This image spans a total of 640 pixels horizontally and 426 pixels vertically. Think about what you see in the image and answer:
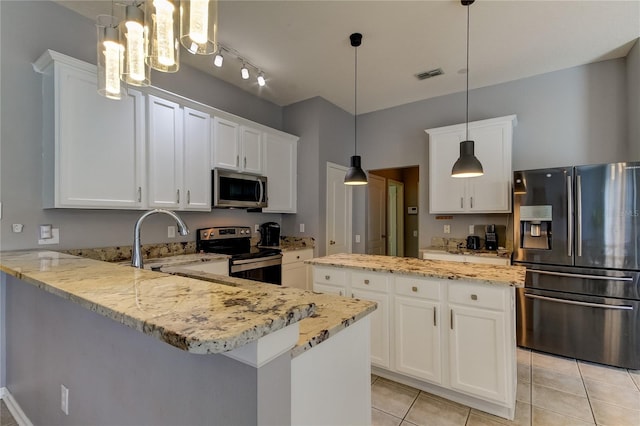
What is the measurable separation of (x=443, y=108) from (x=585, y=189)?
204 centimetres

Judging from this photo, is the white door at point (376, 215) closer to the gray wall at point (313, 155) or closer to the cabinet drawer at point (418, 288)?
the gray wall at point (313, 155)

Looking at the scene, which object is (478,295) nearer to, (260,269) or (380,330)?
(380,330)

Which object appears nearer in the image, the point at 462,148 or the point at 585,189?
the point at 462,148

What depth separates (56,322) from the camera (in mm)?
1514

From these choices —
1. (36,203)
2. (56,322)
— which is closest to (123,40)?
(56,322)

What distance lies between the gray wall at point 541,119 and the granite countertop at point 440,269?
1.94m

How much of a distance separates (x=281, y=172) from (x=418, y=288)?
264 centimetres

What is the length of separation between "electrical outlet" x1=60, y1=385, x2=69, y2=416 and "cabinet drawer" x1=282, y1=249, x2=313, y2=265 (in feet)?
8.01

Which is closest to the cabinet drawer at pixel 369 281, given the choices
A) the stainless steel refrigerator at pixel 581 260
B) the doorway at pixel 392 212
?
the stainless steel refrigerator at pixel 581 260

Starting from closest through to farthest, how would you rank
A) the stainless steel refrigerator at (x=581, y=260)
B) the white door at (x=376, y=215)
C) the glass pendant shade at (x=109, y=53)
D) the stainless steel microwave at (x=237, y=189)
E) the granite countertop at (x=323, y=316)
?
1. the granite countertop at (x=323, y=316)
2. the glass pendant shade at (x=109, y=53)
3. the stainless steel refrigerator at (x=581, y=260)
4. the stainless steel microwave at (x=237, y=189)
5. the white door at (x=376, y=215)

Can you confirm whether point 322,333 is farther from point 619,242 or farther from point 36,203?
point 619,242

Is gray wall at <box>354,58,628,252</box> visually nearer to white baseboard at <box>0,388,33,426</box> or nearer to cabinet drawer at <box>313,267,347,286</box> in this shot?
cabinet drawer at <box>313,267,347,286</box>

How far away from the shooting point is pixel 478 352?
199 cm

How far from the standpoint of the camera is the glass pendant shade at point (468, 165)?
2371 mm
